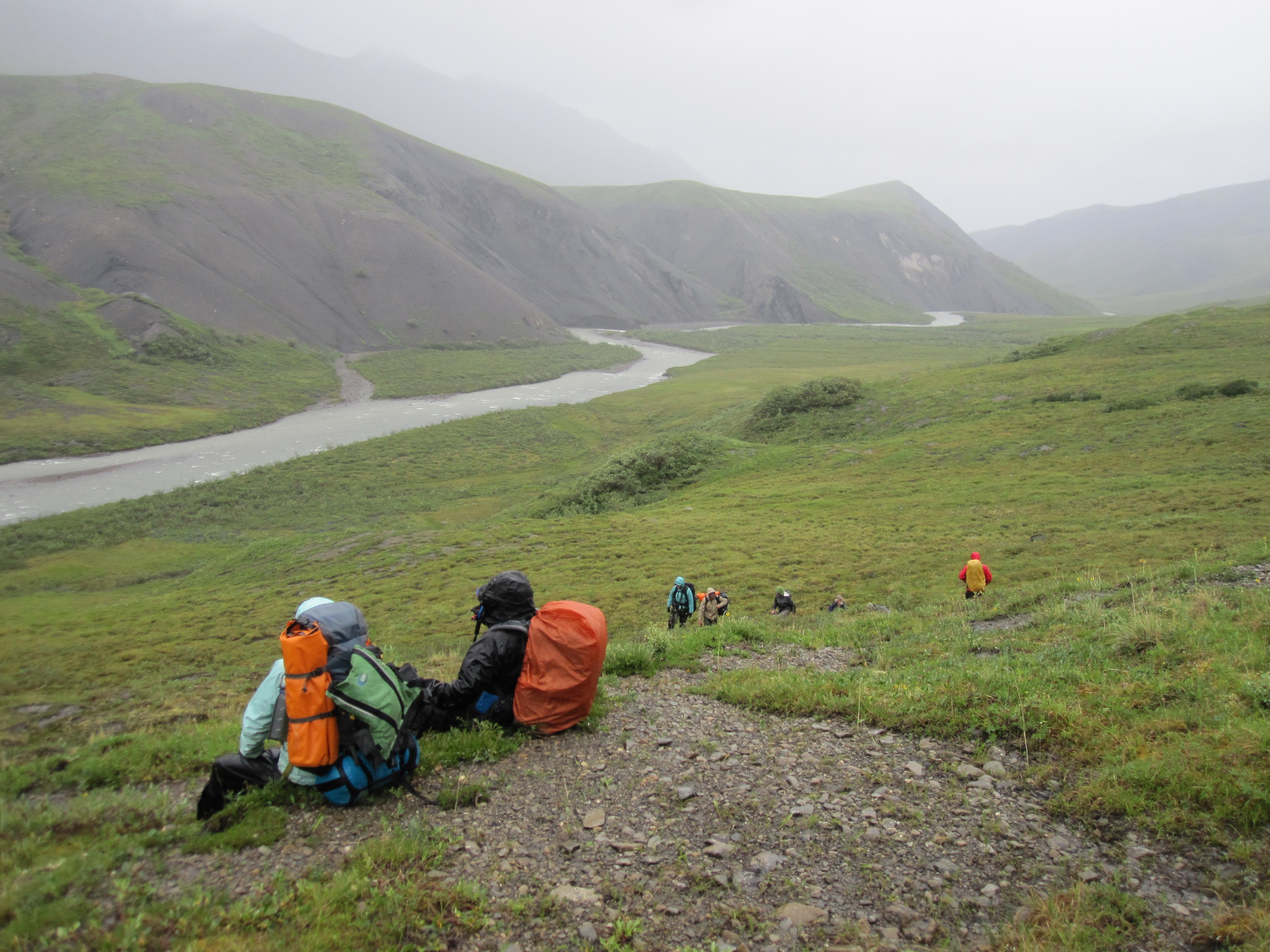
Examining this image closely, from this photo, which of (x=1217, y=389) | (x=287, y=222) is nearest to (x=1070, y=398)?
(x=1217, y=389)

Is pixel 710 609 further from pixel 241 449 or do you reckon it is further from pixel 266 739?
pixel 241 449

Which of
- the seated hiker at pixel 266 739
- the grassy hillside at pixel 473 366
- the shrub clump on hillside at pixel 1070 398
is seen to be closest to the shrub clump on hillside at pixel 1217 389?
the shrub clump on hillside at pixel 1070 398

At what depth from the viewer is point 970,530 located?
22.7 metres

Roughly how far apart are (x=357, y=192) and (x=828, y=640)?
136148mm

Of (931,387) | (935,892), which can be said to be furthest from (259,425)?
(935,892)

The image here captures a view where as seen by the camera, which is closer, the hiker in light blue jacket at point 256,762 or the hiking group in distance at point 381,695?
the hiking group in distance at point 381,695

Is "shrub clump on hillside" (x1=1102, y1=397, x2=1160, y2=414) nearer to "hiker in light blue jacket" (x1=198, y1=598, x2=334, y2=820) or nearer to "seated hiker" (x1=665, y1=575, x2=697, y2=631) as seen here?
"seated hiker" (x1=665, y1=575, x2=697, y2=631)

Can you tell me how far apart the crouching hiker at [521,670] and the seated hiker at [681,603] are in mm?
8296

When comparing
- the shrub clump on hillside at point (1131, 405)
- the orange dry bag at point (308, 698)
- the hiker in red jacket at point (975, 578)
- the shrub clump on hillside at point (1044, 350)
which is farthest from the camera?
the shrub clump on hillside at point (1044, 350)

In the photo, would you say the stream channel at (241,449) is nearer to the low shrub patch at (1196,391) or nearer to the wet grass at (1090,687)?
the wet grass at (1090,687)

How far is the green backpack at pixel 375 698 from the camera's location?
19.9 feet

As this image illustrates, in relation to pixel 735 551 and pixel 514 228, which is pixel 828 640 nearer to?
pixel 735 551

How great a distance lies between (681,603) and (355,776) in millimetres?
10504

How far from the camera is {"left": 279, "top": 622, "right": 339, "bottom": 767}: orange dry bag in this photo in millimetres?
5863
